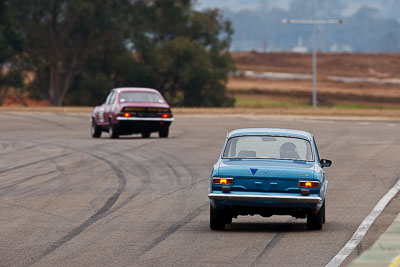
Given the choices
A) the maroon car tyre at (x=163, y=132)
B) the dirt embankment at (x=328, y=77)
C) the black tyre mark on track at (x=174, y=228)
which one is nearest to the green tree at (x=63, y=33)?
the dirt embankment at (x=328, y=77)

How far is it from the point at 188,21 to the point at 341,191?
6604 cm

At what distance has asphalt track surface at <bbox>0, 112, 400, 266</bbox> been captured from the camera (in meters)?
11.2

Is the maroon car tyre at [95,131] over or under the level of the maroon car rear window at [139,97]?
under

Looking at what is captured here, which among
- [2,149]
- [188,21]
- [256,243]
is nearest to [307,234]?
[256,243]

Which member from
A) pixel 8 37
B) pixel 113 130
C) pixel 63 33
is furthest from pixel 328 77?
pixel 113 130

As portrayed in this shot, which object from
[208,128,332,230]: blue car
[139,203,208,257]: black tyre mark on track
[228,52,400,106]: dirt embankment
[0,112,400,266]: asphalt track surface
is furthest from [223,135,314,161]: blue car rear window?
[228,52,400,106]: dirt embankment

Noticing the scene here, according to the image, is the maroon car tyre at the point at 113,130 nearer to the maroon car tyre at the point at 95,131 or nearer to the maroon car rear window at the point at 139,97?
the maroon car rear window at the point at 139,97

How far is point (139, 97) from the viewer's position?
1238 inches

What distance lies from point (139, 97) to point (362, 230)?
18.9 meters

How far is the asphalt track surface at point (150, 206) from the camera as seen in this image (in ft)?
36.7

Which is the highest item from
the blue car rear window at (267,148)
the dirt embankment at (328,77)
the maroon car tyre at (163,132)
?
the blue car rear window at (267,148)

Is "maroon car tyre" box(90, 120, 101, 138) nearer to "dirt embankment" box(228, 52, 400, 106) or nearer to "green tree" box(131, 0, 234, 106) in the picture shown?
"green tree" box(131, 0, 234, 106)

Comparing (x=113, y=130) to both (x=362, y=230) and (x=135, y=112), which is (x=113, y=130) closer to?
(x=135, y=112)

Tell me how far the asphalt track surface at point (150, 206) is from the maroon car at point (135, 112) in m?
0.52
